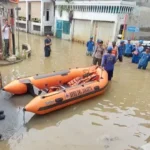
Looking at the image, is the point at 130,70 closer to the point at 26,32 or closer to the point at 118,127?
the point at 118,127

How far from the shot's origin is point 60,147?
4504 millimetres

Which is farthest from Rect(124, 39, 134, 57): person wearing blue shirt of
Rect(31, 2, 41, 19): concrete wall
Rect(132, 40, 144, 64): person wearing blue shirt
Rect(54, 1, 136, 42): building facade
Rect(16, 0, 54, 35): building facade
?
Rect(31, 2, 41, 19): concrete wall

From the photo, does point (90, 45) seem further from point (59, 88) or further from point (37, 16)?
point (37, 16)

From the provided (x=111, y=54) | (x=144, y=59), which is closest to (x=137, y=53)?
(x=144, y=59)

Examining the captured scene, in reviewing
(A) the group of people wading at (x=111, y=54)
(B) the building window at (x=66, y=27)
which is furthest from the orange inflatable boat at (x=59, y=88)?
(B) the building window at (x=66, y=27)

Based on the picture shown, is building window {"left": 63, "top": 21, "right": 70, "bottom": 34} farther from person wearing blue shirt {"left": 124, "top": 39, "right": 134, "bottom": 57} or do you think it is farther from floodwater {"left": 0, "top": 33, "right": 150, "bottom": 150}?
floodwater {"left": 0, "top": 33, "right": 150, "bottom": 150}

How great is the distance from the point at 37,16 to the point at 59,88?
1858cm

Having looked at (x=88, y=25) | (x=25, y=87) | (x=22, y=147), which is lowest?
(x=22, y=147)

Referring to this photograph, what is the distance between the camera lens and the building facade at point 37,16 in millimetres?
22703

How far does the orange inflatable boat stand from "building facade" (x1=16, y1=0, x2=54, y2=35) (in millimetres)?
15819

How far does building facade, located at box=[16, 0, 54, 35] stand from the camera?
74.5 ft

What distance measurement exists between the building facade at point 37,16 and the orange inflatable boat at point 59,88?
51.9 ft

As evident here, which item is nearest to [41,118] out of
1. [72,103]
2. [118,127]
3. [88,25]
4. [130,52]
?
[72,103]

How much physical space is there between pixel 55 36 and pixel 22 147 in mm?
18996
